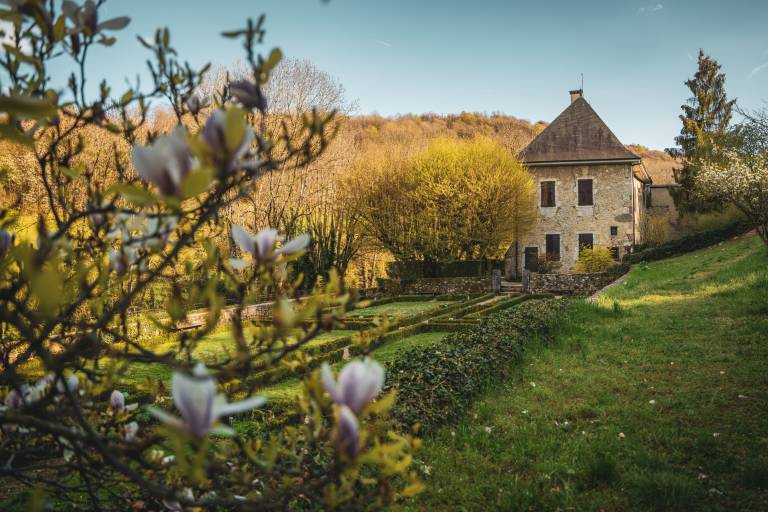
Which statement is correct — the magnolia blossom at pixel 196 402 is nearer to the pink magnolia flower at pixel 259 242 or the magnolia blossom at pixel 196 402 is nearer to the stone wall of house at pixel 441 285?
the pink magnolia flower at pixel 259 242

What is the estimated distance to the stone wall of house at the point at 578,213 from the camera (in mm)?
24188

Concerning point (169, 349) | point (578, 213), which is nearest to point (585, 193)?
point (578, 213)

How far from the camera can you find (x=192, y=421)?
2.36 ft

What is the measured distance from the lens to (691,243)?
22188 mm

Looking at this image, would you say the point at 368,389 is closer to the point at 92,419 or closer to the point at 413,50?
the point at 92,419

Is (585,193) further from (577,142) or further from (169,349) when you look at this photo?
(169,349)

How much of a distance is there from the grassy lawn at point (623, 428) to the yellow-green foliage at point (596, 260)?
14.6 meters

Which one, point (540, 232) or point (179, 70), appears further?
point (540, 232)

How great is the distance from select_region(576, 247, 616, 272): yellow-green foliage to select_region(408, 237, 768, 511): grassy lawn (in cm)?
1459

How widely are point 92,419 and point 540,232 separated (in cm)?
2512

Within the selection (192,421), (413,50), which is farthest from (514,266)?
(192,421)

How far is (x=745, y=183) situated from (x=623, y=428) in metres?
17.7

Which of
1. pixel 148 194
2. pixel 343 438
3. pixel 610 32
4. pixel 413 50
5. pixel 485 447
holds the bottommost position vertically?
pixel 485 447

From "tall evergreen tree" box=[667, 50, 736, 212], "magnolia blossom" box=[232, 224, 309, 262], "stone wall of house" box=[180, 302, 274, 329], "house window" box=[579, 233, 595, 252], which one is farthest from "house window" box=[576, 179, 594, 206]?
"magnolia blossom" box=[232, 224, 309, 262]
